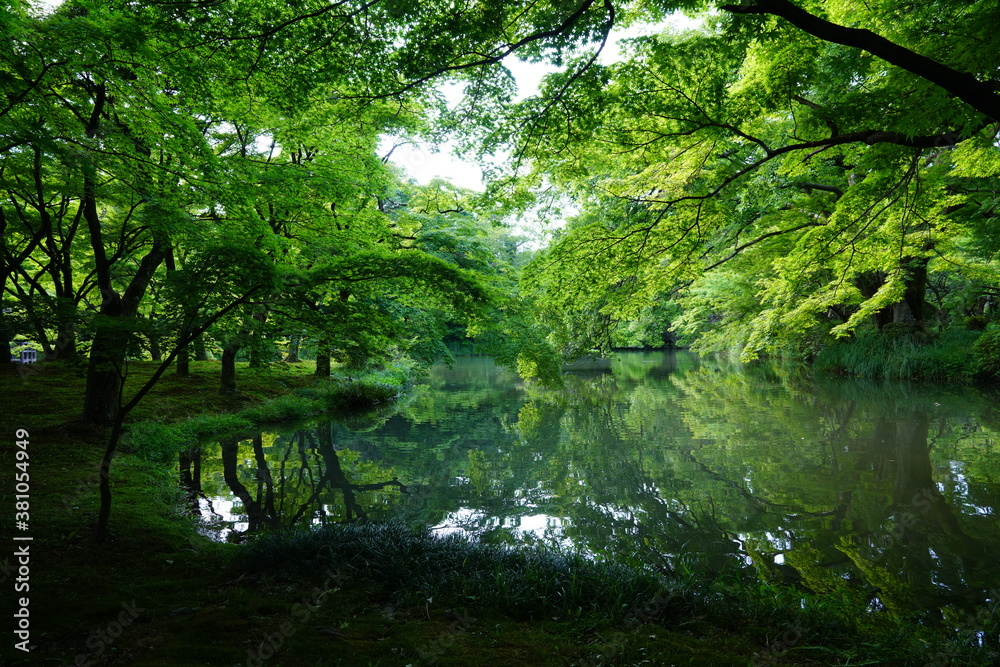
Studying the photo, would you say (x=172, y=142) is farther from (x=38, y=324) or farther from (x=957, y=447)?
(x=957, y=447)

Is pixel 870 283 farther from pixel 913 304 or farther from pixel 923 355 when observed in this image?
pixel 923 355

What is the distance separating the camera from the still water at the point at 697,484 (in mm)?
4523

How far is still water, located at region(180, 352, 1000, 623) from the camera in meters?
4.52

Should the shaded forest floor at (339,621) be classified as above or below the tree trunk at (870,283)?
below

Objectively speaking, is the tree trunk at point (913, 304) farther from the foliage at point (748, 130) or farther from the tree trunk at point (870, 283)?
the foliage at point (748, 130)

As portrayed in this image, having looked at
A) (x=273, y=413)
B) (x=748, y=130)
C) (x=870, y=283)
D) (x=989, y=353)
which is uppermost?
(x=748, y=130)

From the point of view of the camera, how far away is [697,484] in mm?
6836

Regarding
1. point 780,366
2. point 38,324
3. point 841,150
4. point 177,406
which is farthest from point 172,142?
point 780,366

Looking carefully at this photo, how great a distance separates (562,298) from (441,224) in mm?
6589

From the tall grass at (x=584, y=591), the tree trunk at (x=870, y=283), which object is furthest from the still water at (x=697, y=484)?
the tree trunk at (x=870, y=283)

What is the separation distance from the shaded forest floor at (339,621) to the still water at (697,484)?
1.14 m

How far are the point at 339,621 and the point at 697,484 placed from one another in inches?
213

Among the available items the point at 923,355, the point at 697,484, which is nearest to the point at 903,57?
the point at 697,484

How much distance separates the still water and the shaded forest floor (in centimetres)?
114
